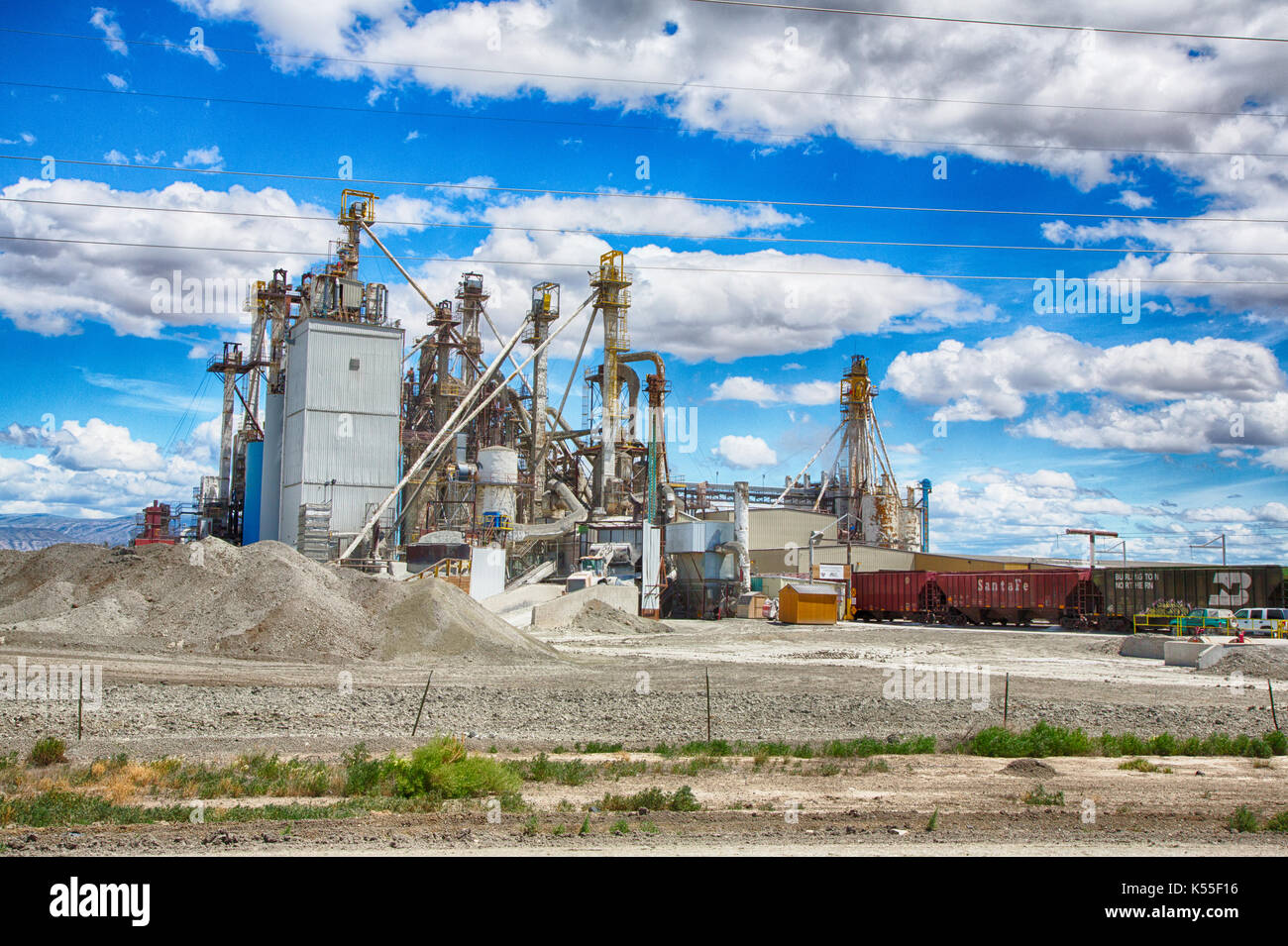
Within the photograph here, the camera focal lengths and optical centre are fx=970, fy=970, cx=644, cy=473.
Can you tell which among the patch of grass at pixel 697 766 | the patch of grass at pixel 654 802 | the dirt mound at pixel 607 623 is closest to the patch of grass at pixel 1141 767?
the patch of grass at pixel 697 766

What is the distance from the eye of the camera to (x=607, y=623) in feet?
144

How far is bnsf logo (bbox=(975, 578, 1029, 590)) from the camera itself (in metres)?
47.5

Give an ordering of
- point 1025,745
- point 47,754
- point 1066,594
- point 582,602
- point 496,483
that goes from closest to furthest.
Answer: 1. point 47,754
2. point 1025,745
3. point 582,602
4. point 1066,594
5. point 496,483

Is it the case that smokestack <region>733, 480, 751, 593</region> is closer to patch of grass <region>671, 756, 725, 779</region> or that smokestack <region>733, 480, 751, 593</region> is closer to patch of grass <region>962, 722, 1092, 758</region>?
patch of grass <region>962, 722, 1092, 758</region>

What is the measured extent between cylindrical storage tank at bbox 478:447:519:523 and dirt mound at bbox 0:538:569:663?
2242 centimetres

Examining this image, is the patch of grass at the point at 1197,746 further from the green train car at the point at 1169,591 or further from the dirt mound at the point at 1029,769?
the green train car at the point at 1169,591

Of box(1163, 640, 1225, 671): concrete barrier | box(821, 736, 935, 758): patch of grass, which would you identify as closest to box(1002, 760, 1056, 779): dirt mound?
box(821, 736, 935, 758): patch of grass

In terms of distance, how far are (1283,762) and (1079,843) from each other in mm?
7289

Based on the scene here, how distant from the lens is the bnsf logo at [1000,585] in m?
47.5

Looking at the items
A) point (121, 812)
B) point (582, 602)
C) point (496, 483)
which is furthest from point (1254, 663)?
point (496, 483)

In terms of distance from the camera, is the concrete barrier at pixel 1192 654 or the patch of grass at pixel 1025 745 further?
the concrete barrier at pixel 1192 654

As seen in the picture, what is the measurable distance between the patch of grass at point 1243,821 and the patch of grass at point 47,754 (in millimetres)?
14033

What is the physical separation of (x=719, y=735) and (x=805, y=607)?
32.3 meters

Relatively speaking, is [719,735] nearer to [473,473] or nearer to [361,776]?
[361,776]
